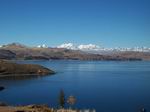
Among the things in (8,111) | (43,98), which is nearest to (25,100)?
(43,98)

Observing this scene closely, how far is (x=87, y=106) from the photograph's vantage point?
254 ft

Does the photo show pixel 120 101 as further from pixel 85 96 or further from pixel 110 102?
pixel 85 96

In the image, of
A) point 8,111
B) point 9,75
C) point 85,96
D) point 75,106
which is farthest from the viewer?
point 9,75

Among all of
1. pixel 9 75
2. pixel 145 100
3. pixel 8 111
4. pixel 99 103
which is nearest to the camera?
pixel 8 111

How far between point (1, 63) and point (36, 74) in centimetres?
2212

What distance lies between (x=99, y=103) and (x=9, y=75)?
108 metres

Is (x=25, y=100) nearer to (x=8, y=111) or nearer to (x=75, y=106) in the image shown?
(x=75, y=106)

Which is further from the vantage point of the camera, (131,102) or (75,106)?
(131,102)

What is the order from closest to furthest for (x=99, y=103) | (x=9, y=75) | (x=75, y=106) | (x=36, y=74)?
(x=75, y=106) < (x=99, y=103) < (x=9, y=75) < (x=36, y=74)

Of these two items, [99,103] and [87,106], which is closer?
[87,106]

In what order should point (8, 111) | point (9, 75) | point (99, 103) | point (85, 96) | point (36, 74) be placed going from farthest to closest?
point (36, 74)
point (9, 75)
point (85, 96)
point (99, 103)
point (8, 111)

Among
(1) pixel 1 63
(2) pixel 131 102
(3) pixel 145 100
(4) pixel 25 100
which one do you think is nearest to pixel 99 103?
(2) pixel 131 102

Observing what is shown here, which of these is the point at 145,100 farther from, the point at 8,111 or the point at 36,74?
the point at 36,74

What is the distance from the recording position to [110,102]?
83875 mm
